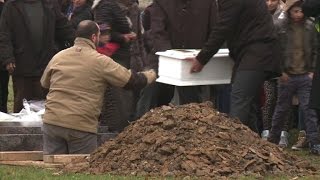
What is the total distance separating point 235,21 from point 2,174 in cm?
328

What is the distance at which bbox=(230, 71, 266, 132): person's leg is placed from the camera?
11273 mm

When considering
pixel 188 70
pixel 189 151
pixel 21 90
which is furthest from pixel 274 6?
pixel 189 151

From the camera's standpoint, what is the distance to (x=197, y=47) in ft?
41.9

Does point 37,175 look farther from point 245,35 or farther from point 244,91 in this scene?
point 245,35

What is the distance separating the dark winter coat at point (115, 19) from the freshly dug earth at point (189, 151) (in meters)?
3.42

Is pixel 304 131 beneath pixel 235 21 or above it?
beneath

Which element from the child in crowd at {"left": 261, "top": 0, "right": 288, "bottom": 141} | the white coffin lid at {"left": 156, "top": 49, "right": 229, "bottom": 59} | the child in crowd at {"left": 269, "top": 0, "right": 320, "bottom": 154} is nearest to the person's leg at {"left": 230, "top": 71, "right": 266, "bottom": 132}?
the white coffin lid at {"left": 156, "top": 49, "right": 229, "bottom": 59}

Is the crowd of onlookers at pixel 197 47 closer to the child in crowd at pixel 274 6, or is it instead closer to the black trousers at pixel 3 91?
the child in crowd at pixel 274 6

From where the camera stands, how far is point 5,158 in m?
10.5

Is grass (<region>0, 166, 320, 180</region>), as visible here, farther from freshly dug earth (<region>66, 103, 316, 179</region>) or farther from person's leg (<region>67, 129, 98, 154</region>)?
person's leg (<region>67, 129, 98, 154</region>)

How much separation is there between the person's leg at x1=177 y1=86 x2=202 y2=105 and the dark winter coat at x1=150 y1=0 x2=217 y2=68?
59 centimetres

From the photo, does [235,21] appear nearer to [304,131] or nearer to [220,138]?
[220,138]

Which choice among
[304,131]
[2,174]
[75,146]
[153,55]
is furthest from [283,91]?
[2,174]

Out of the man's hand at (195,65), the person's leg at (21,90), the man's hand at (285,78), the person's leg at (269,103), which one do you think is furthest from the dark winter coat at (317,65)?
the person's leg at (21,90)
